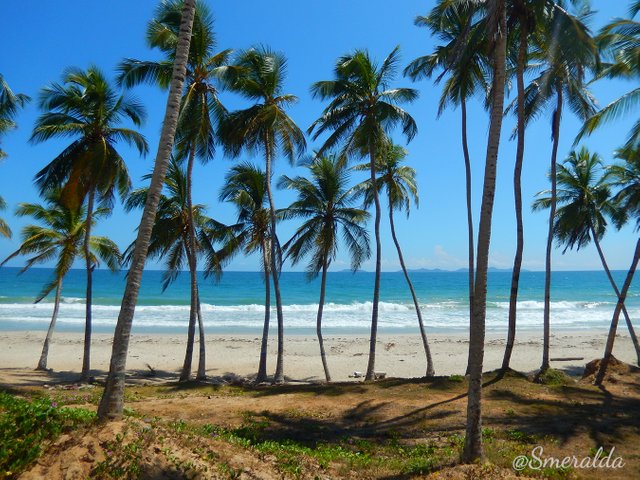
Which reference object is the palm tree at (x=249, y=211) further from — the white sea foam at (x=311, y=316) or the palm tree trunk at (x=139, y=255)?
the white sea foam at (x=311, y=316)

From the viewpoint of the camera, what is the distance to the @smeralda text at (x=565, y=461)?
21.4 ft

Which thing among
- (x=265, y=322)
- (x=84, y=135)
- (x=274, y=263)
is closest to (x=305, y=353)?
(x=265, y=322)

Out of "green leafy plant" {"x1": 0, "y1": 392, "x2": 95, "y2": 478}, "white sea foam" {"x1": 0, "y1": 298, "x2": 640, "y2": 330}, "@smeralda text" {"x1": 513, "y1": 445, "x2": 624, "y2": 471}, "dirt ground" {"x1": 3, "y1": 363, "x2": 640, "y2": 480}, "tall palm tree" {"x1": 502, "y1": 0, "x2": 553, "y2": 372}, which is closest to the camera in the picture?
"green leafy plant" {"x1": 0, "y1": 392, "x2": 95, "y2": 478}

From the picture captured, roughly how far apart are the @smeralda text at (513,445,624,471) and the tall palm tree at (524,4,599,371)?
5.83 meters

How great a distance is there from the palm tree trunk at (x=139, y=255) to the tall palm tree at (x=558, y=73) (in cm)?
617

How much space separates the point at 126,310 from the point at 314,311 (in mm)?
39308

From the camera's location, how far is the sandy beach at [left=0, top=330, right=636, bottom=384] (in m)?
18.6

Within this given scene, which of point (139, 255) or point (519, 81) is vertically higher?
point (519, 81)

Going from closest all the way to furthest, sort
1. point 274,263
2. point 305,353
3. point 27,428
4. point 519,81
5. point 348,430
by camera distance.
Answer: point 27,428 → point 348,430 → point 519,81 → point 274,263 → point 305,353

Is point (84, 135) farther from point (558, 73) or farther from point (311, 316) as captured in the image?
point (311, 316)

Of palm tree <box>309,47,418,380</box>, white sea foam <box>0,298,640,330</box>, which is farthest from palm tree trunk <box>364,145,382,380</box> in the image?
white sea foam <box>0,298,640,330</box>

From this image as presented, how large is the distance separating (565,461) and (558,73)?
30.5 feet

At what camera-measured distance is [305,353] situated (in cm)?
2319

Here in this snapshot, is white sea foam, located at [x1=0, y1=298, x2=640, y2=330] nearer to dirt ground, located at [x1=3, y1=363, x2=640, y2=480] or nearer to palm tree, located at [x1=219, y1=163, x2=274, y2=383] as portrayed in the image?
palm tree, located at [x1=219, y1=163, x2=274, y2=383]
